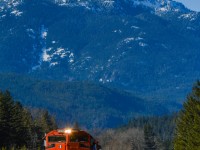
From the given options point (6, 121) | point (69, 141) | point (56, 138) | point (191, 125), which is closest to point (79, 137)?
point (69, 141)

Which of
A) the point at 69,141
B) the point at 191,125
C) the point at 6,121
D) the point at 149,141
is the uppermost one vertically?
the point at 149,141

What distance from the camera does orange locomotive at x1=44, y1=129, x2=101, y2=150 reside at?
127ft

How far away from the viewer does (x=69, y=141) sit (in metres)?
38.8

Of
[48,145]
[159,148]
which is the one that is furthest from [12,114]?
[159,148]

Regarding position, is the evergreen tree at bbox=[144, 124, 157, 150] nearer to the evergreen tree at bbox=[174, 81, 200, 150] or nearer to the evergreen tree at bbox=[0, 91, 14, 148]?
the evergreen tree at bbox=[0, 91, 14, 148]

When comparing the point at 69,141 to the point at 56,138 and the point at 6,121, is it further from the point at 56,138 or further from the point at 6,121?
the point at 6,121

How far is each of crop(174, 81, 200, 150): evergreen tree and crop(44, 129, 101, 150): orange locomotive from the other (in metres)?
9.88

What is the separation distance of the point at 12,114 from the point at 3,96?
1.86 m

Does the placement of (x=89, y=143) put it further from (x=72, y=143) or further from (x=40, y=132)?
(x=40, y=132)

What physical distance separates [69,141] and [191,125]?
1977 centimetres

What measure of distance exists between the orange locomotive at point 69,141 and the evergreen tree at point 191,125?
9885 mm

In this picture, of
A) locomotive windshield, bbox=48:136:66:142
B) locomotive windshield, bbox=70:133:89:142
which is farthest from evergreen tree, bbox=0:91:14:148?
locomotive windshield, bbox=70:133:89:142

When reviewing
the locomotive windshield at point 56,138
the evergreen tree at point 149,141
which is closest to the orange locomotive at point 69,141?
the locomotive windshield at point 56,138

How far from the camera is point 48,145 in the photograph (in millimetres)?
40594
